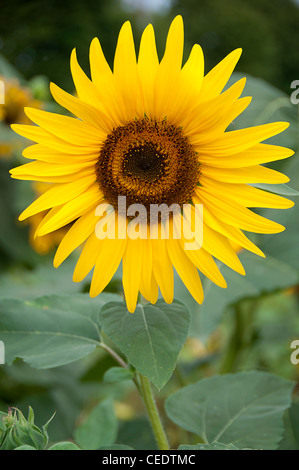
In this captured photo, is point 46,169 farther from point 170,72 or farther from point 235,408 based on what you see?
point 235,408

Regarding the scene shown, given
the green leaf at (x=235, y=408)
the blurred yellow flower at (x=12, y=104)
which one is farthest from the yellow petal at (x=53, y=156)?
the blurred yellow flower at (x=12, y=104)

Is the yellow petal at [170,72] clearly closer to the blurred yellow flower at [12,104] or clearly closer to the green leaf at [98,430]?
the green leaf at [98,430]

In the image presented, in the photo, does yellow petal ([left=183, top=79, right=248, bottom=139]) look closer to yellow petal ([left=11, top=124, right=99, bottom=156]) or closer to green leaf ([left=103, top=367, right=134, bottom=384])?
yellow petal ([left=11, top=124, right=99, bottom=156])

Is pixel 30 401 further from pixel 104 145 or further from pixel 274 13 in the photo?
pixel 274 13

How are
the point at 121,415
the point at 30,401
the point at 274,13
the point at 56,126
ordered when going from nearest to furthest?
1. the point at 56,126
2. the point at 30,401
3. the point at 121,415
4. the point at 274,13

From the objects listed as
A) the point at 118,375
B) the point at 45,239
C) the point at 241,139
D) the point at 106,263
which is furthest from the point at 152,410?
the point at 45,239

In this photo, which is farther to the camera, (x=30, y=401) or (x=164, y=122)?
(x=30, y=401)

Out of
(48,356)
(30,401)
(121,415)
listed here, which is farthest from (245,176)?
(121,415)

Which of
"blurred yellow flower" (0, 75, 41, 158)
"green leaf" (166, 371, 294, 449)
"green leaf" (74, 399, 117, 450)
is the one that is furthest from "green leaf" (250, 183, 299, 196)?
"blurred yellow flower" (0, 75, 41, 158)
